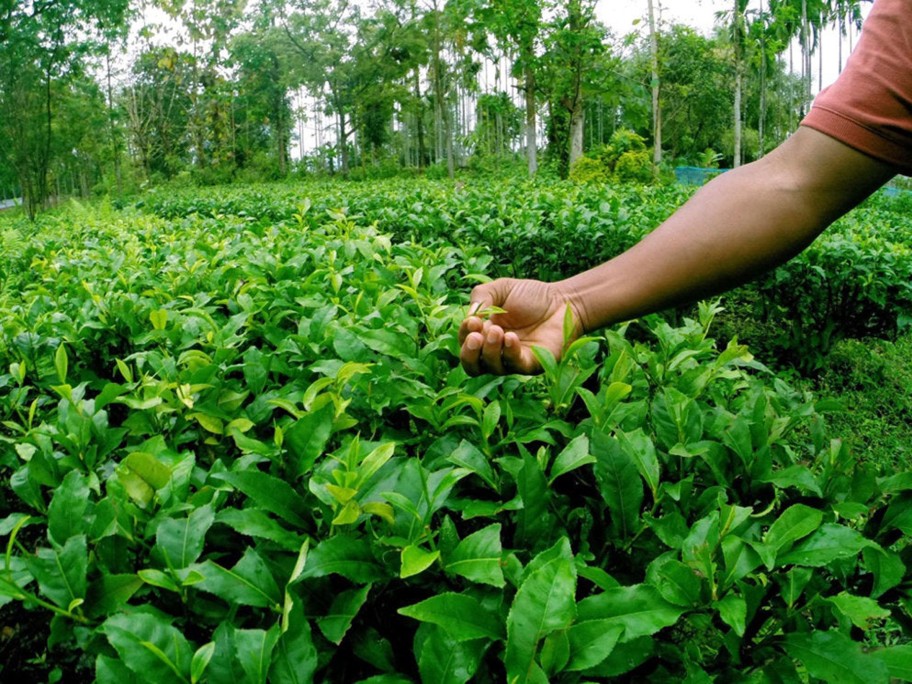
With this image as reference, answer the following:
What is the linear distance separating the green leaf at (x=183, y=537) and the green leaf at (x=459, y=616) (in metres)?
0.30

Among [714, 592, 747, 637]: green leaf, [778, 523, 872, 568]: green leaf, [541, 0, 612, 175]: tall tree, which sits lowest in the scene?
[714, 592, 747, 637]: green leaf

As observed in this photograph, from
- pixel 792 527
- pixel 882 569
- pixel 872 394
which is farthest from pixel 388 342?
pixel 872 394

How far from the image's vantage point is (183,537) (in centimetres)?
87

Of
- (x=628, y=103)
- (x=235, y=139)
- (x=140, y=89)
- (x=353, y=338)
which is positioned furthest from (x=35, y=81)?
(x=235, y=139)

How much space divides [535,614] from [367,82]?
106 ft

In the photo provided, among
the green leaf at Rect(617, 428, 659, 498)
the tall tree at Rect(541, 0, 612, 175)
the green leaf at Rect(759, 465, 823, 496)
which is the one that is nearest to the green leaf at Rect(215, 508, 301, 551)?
the green leaf at Rect(617, 428, 659, 498)

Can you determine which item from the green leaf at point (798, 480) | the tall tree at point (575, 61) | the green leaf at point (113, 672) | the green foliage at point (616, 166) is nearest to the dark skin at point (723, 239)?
the green leaf at point (798, 480)

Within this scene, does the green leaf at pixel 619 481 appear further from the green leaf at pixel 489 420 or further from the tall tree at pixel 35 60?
the tall tree at pixel 35 60

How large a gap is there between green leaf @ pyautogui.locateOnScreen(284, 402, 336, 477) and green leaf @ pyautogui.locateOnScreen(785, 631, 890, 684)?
2.19ft

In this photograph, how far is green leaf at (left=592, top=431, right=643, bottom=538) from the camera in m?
0.98

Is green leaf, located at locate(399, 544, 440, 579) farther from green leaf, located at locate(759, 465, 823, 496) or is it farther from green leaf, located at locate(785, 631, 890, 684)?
green leaf, located at locate(759, 465, 823, 496)

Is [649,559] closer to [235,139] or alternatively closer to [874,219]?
[874,219]

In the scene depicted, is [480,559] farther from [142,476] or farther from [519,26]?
[519,26]

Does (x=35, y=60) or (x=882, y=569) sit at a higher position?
(x=35, y=60)
